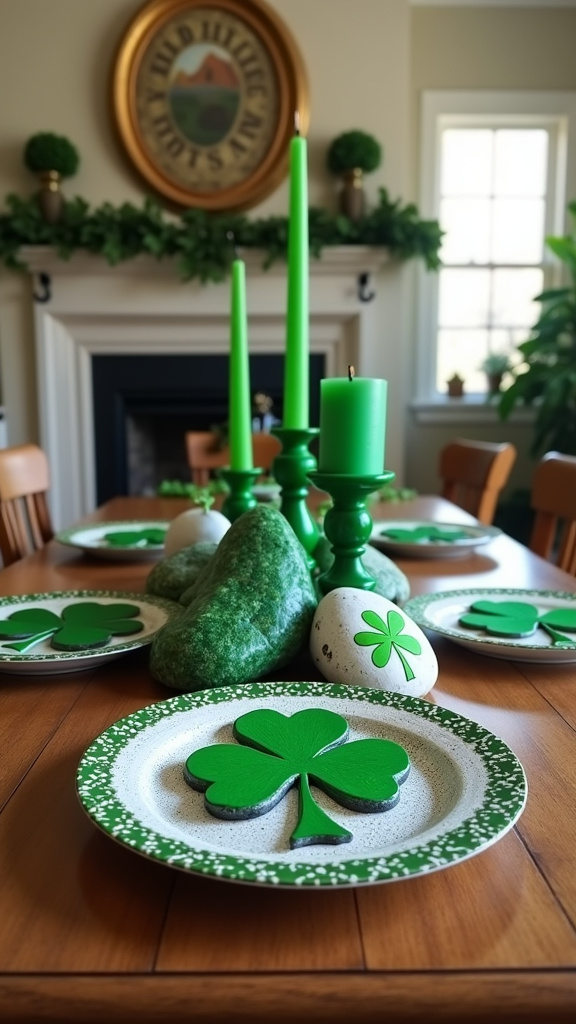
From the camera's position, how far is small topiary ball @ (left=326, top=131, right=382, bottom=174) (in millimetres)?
3164

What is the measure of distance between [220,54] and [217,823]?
3478 millimetres

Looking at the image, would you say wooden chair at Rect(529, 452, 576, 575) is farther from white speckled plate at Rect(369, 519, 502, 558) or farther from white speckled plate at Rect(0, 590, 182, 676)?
white speckled plate at Rect(0, 590, 182, 676)

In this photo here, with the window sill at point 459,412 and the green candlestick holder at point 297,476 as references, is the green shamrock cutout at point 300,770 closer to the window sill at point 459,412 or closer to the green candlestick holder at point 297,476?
the green candlestick holder at point 297,476

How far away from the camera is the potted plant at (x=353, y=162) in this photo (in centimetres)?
317

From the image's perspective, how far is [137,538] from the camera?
1286mm

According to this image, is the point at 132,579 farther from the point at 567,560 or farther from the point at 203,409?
the point at 203,409

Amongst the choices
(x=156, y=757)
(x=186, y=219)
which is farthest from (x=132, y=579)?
(x=186, y=219)

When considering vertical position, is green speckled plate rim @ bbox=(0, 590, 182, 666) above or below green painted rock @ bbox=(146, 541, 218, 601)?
below

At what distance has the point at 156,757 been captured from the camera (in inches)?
20.2

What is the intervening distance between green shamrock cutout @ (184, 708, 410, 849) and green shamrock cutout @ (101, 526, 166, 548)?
72 centimetres

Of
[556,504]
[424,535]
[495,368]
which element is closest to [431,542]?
[424,535]

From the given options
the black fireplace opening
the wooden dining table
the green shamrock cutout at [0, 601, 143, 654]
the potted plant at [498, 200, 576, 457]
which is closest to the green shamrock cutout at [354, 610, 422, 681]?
the wooden dining table

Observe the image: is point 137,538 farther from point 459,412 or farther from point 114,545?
point 459,412

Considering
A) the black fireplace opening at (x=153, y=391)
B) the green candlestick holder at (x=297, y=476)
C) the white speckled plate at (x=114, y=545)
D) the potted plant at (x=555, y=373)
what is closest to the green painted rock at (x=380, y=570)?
the green candlestick holder at (x=297, y=476)
